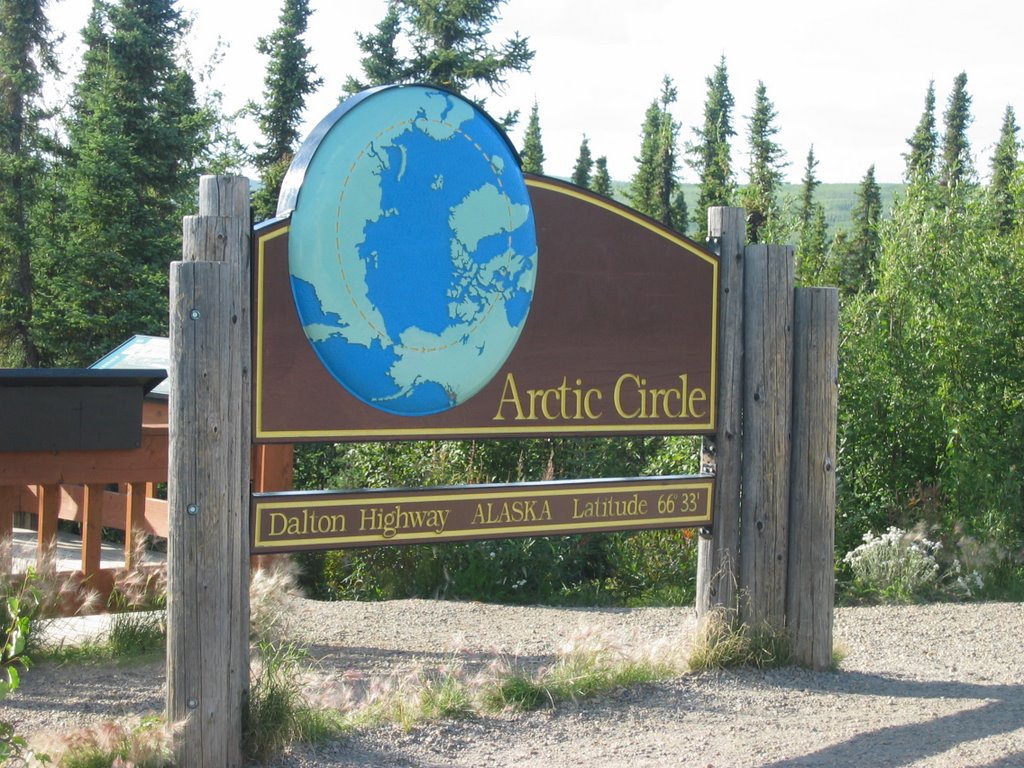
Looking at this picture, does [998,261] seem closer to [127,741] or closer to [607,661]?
[607,661]

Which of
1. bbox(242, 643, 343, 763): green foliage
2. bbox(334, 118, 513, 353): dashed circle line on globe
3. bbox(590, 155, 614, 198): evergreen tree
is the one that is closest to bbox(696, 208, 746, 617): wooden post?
bbox(334, 118, 513, 353): dashed circle line on globe

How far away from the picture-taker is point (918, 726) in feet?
17.3

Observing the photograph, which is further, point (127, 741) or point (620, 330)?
point (620, 330)

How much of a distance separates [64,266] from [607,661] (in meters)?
16.6

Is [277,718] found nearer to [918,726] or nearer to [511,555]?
[918,726]

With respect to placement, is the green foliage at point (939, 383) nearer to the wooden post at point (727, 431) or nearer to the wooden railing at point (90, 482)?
the wooden post at point (727, 431)

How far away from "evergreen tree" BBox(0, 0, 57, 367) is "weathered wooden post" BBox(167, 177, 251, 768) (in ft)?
58.9

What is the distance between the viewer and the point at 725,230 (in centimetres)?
611

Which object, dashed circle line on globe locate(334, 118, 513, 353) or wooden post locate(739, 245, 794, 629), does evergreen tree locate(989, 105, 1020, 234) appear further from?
dashed circle line on globe locate(334, 118, 513, 353)

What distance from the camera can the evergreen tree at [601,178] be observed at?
6108cm

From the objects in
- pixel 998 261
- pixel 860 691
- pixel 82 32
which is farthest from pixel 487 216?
pixel 82 32

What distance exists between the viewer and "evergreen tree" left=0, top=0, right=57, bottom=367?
69.8ft

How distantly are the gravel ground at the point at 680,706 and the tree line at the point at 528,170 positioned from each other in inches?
85.3

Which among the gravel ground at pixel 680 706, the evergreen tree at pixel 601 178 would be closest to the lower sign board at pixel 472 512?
the gravel ground at pixel 680 706
